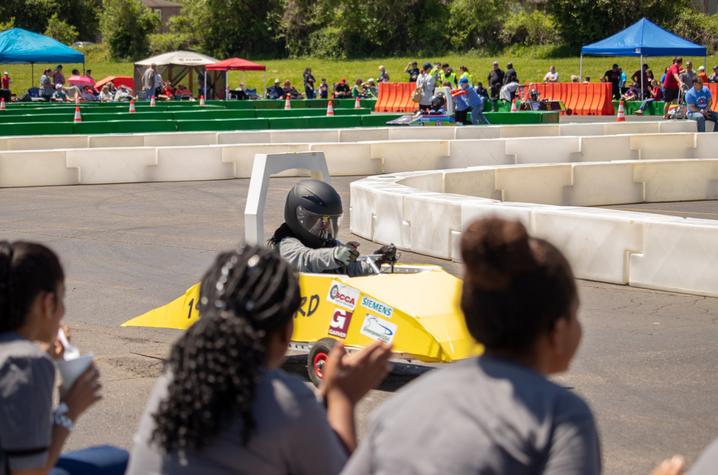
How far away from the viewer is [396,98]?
41.6 metres

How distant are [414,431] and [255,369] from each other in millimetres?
408

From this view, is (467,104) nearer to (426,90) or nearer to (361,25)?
(426,90)

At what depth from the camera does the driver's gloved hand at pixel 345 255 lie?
7.04 m

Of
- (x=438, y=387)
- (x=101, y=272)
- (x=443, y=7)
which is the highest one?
(x=443, y=7)

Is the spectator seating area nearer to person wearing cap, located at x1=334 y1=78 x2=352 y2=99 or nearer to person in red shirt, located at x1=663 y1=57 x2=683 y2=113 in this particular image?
person in red shirt, located at x1=663 y1=57 x2=683 y2=113

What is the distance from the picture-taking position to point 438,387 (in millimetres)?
2428

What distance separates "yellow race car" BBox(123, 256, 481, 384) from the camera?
6.50 metres

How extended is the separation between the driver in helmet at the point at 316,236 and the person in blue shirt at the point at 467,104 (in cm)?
2249

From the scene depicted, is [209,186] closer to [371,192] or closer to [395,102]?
[371,192]

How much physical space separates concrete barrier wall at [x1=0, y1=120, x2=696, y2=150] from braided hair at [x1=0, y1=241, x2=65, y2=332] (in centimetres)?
1961

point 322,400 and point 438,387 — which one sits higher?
point 438,387

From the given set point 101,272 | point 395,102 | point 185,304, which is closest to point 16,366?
point 185,304

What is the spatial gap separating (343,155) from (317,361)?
13829 mm

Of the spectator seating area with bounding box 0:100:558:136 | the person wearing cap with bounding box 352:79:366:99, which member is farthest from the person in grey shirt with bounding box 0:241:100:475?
the person wearing cap with bounding box 352:79:366:99
